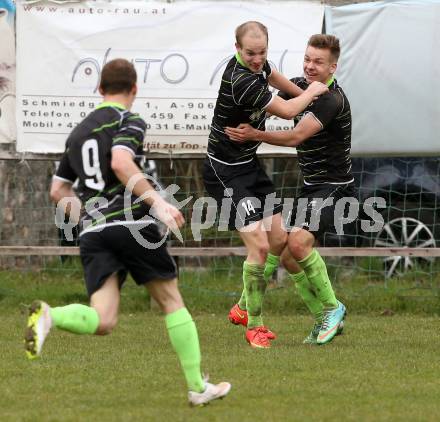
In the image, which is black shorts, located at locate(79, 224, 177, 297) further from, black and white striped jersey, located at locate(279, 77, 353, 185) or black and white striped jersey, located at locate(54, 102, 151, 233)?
black and white striped jersey, located at locate(279, 77, 353, 185)

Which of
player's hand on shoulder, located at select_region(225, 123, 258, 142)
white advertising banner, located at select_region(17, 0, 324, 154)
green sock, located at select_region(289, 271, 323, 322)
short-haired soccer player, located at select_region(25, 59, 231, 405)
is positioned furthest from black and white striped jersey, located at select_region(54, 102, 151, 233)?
white advertising banner, located at select_region(17, 0, 324, 154)

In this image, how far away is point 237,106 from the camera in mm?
7375

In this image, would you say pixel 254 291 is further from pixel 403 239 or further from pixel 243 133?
pixel 403 239

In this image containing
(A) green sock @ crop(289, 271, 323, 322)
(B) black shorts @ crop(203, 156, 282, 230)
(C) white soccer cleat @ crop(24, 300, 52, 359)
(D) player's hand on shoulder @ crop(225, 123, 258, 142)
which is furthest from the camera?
(A) green sock @ crop(289, 271, 323, 322)

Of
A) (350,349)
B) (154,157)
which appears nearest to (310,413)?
(350,349)

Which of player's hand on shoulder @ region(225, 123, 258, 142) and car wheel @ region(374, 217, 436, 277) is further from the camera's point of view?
car wheel @ region(374, 217, 436, 277)

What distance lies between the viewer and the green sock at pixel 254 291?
752cm

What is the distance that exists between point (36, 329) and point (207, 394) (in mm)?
851

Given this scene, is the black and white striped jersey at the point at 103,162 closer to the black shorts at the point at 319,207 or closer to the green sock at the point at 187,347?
the green sock at the point at 187,347

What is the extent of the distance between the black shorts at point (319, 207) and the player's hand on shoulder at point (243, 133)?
67cm

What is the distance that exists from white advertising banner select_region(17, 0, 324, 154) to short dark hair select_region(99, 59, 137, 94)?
4.56 metres

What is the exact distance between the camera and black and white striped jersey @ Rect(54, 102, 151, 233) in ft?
16.6

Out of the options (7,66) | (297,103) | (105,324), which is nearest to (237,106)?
(297,103)

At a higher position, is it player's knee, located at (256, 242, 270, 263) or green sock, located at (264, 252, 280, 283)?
player's knee, located at (256, 242, 270, 263)
